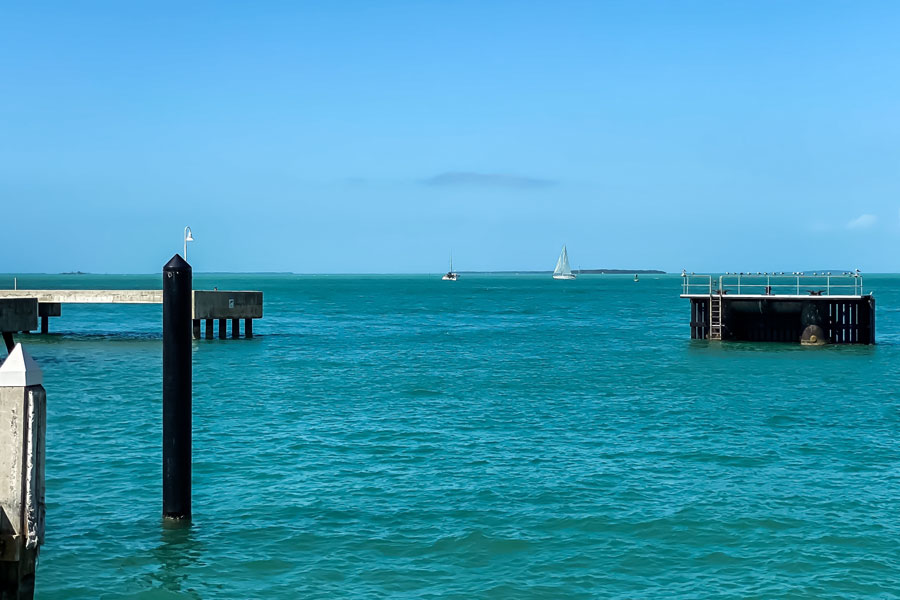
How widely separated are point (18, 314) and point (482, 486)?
3184 cm

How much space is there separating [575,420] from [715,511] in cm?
1069

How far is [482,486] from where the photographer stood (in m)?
18.8

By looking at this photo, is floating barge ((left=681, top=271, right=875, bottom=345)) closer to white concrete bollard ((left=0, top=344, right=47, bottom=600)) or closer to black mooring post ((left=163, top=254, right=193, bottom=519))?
black mooring post ((left=163, top=254, right=193, bottom=519))

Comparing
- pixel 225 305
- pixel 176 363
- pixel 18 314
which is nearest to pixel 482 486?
pixel 176 363

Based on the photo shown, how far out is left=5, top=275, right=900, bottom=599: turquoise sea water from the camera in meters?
13.7

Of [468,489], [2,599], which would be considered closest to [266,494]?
[468,489]

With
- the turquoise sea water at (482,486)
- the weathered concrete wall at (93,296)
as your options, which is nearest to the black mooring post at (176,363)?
the turquoise sea water at (482,486)

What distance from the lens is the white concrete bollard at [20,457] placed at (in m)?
9.86

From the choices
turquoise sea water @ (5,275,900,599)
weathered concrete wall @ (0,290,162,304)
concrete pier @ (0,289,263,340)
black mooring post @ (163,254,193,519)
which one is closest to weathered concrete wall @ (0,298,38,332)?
turquoise sea water @ (5,275,900,599)

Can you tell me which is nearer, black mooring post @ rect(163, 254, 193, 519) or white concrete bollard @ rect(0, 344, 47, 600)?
white concrete bollard @ rect(0, 344, 47, 600)

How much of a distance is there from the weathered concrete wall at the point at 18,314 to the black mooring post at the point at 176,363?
31.8m

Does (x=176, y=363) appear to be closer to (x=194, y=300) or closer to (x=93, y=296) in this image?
(x=194, y=300)

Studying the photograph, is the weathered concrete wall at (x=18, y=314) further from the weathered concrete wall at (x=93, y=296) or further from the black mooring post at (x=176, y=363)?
the black mooring post at (x=176, y=363)

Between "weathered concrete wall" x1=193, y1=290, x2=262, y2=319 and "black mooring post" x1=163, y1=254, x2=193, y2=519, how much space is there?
3610cm
